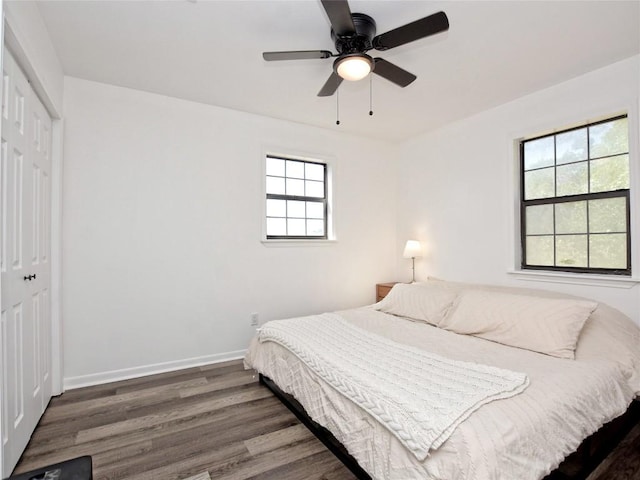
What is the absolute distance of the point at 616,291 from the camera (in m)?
2.54

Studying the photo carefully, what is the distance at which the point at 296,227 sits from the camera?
3.96 m

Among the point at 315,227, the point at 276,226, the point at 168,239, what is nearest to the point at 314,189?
the point at 315,227

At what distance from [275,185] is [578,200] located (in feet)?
9.53

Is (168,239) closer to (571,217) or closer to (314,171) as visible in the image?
(314,171)

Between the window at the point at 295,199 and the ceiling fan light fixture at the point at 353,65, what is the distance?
1870mm

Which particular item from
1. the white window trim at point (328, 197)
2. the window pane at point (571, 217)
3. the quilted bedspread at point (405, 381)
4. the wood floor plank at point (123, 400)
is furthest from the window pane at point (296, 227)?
the window pane at point (571, 217)

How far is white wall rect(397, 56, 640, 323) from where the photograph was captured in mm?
2570

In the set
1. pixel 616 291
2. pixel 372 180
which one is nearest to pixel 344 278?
pixel 372 180

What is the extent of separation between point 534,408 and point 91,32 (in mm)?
3322

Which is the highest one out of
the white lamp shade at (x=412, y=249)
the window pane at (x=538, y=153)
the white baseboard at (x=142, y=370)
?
the window pane at (x=538, y=153)

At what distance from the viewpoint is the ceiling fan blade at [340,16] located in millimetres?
1605

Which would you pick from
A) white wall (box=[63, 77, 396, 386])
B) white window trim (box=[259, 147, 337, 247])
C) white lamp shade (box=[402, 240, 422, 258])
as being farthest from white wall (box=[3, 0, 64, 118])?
white lamp shade (box=[402, 240, 422, 258])

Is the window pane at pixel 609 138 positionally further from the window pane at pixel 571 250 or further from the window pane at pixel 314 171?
the window pane at pixel 314 171

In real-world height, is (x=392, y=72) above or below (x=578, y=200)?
above
